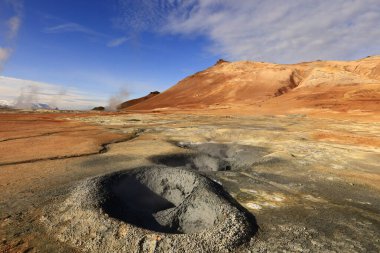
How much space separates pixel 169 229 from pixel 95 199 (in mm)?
920

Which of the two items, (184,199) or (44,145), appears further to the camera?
(44,145)

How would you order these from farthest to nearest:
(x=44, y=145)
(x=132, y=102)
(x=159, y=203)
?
1. (x=132, y=102)
2. (x=44, y=145)
3. (x=159, y=203)

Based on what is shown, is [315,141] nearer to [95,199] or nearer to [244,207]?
[244,207]

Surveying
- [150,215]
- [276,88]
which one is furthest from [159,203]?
[276,88]

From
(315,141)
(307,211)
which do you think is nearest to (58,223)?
(307,211)

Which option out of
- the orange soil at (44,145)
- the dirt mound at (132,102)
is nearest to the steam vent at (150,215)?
the orange soil at (44,145)

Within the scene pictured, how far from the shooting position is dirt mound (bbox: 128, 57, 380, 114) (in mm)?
24312

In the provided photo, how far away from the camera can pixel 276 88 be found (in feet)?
106

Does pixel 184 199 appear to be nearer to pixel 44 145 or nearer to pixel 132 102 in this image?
pixel 44 145

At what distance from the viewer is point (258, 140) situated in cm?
855

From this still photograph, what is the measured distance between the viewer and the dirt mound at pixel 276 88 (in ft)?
79.8

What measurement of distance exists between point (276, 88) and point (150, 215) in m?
30.4

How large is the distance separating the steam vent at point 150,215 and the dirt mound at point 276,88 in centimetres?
1915

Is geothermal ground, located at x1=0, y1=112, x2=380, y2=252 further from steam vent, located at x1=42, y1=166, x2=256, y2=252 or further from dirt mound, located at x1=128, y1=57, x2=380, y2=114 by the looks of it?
dirt mound, located at x1=128, y1=57, x2=380, y2=114
